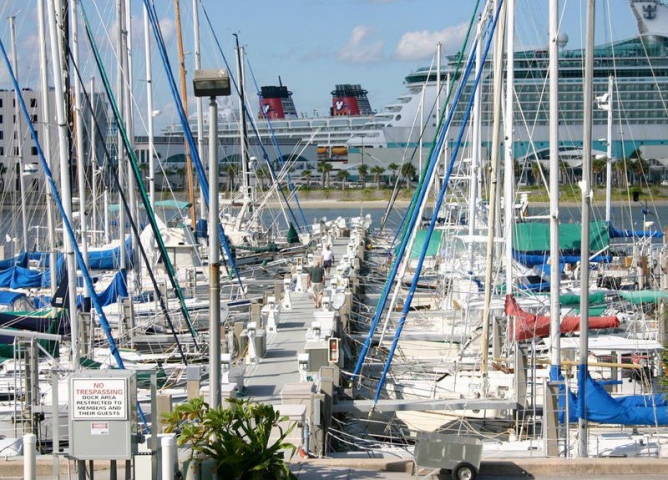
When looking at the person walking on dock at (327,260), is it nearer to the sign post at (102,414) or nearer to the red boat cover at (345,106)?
the sign post at (102,414)

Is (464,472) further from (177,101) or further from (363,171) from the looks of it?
(363,171)

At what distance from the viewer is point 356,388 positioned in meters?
17.5

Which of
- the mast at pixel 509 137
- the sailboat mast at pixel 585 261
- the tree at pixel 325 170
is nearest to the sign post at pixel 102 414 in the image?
the sailboat mast at pixel 585 261

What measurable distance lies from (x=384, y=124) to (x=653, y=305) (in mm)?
110852

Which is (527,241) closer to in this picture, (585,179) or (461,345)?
(461,345)

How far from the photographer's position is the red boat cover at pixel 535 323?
18.7 metres

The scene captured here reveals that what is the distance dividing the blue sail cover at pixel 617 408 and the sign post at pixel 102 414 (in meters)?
5.66

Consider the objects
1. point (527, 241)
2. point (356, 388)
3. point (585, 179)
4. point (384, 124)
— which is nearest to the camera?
point (585, 179)

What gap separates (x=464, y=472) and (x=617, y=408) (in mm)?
3491

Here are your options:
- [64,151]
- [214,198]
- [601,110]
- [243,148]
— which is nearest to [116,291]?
[64,151]

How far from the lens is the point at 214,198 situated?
1113cm

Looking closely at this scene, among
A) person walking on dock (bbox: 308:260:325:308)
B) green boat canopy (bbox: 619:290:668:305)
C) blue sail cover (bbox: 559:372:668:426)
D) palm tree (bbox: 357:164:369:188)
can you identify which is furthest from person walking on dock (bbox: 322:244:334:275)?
palm tree (bbox: 357:164:369:188)

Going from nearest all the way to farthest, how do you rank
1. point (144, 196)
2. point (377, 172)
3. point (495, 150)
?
point (495, 150), point (144, 196), point (377, 172)

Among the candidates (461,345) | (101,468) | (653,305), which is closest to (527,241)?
(653,305)
